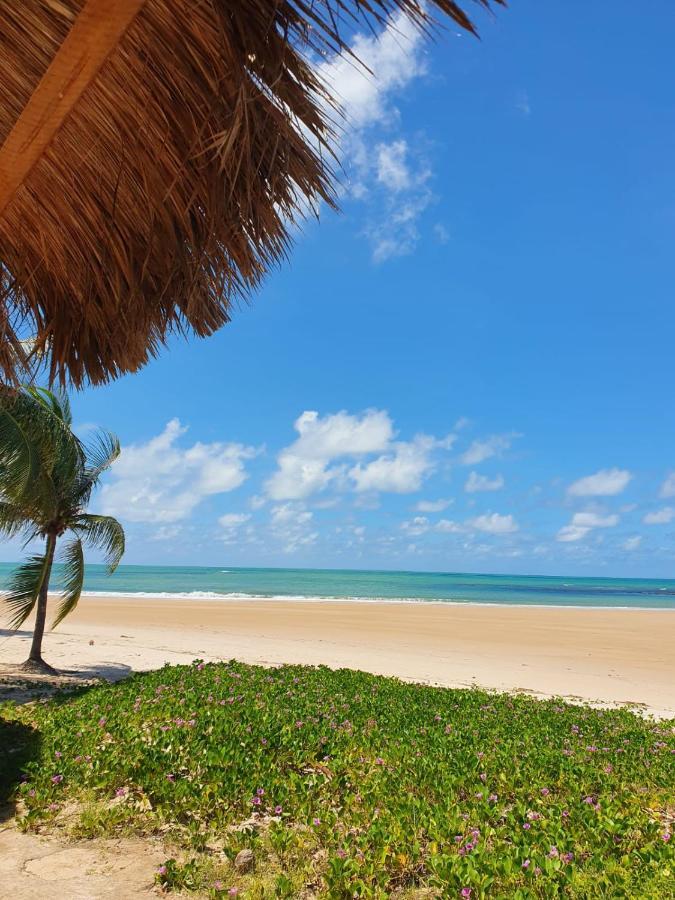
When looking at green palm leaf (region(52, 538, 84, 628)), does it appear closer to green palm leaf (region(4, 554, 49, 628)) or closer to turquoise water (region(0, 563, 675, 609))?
green palm leaf (region(4, 554, 49, 628))

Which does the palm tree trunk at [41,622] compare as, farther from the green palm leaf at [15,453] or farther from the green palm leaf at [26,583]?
the green palm leaf at [15,453]

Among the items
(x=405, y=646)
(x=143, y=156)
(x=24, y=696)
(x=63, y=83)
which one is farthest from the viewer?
(x=405, y=646)

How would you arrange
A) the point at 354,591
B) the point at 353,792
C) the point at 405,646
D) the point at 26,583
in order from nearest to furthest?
the point at 353,792 < the point at 26,583 < the point at 405,646 < the point at 354,591

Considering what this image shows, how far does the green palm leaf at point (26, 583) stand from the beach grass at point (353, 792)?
432 cm

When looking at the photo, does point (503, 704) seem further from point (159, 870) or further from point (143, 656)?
point (143, 656)

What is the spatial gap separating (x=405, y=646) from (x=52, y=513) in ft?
39.9

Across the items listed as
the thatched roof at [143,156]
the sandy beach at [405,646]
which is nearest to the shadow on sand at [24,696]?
the sandy beach at [405,646]

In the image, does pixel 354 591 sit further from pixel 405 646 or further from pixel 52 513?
pixel 52 513

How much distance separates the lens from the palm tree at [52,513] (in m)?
10.6

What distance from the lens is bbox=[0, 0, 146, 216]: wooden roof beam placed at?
1817 millimetres

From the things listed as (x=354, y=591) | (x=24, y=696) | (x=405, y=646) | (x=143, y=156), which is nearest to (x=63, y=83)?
(x=143, y=156)

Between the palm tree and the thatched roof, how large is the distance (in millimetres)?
7541

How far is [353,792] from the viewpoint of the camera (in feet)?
14.6

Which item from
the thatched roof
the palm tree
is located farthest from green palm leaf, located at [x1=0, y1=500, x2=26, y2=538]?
the thatched roof
